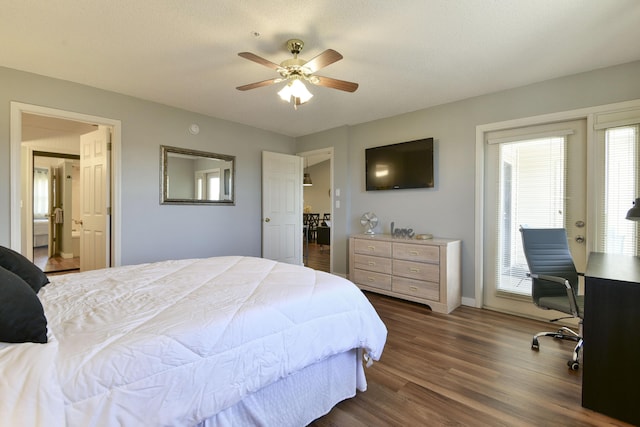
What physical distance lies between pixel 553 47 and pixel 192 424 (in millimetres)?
3352

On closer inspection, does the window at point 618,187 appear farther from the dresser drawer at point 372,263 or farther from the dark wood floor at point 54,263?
the dark wood floor at point 54,263

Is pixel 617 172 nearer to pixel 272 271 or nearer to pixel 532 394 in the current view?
pixel 532 394

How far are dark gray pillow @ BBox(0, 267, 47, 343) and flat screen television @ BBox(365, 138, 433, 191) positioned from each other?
144 inches

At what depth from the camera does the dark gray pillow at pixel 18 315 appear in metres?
0.95

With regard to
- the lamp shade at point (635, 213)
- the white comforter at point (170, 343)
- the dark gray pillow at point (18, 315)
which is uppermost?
Answer: the lamp shade at point (635, 213)

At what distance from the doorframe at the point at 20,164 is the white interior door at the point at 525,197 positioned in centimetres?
421

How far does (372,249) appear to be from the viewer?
12.6ft

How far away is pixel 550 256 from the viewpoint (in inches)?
103

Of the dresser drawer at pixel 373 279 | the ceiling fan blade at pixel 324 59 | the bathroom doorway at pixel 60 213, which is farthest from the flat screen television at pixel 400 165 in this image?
the bathroom doorway at pixel 60 213

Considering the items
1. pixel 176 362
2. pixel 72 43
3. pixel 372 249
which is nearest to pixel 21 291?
pixel 176 362

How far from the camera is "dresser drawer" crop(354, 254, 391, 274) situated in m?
3.70

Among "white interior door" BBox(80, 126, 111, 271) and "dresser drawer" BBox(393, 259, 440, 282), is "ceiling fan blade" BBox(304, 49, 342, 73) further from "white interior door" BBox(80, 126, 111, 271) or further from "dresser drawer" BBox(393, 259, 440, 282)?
"white interior door" BBox(80, 126, 111, 271)

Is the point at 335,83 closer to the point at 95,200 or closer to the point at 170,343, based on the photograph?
the point at 170,343

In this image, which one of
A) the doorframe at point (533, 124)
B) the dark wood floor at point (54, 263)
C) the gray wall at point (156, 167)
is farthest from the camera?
the dark wood floor at point (54, 263)
